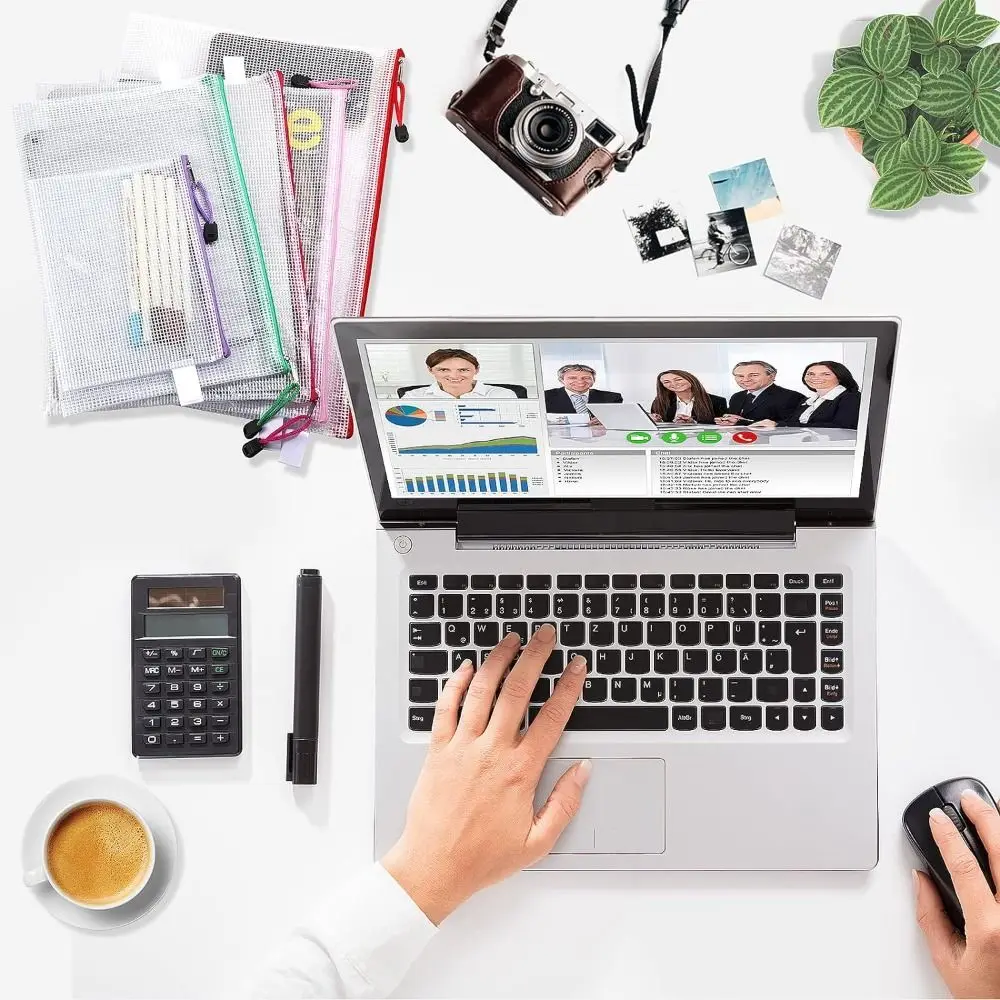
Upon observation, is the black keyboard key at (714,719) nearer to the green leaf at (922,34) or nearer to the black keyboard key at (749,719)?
the black keyboard key at (749,719)

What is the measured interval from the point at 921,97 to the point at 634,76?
0.27 meters

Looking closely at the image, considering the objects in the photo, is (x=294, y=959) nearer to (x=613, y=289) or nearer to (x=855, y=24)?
(x=613, y=289)

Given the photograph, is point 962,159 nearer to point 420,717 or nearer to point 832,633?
point 832,633

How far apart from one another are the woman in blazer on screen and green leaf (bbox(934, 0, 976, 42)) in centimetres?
41

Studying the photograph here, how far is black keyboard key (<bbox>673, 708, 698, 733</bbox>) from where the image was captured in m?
0.86

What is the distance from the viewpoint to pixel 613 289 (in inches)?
35.6

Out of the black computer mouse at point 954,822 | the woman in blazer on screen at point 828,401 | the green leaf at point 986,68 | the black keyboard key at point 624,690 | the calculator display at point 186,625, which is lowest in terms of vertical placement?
the black computer mouse at point 954,822

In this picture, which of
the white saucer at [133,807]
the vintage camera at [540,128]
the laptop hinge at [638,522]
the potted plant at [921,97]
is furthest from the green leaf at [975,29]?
the white saucer at [133,807]

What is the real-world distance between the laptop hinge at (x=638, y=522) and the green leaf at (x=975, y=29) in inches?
18.8

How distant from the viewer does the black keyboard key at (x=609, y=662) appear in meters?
0.86

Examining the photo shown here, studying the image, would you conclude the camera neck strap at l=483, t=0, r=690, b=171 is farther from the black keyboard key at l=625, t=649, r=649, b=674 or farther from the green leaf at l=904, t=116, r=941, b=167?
the black keyboard key at l=625, t=649, r=649, b=674

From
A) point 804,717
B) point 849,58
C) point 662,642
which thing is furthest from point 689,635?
point 849,58

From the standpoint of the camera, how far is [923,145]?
872mm

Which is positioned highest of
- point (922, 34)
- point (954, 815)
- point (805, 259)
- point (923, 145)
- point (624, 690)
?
point (922, 34)
